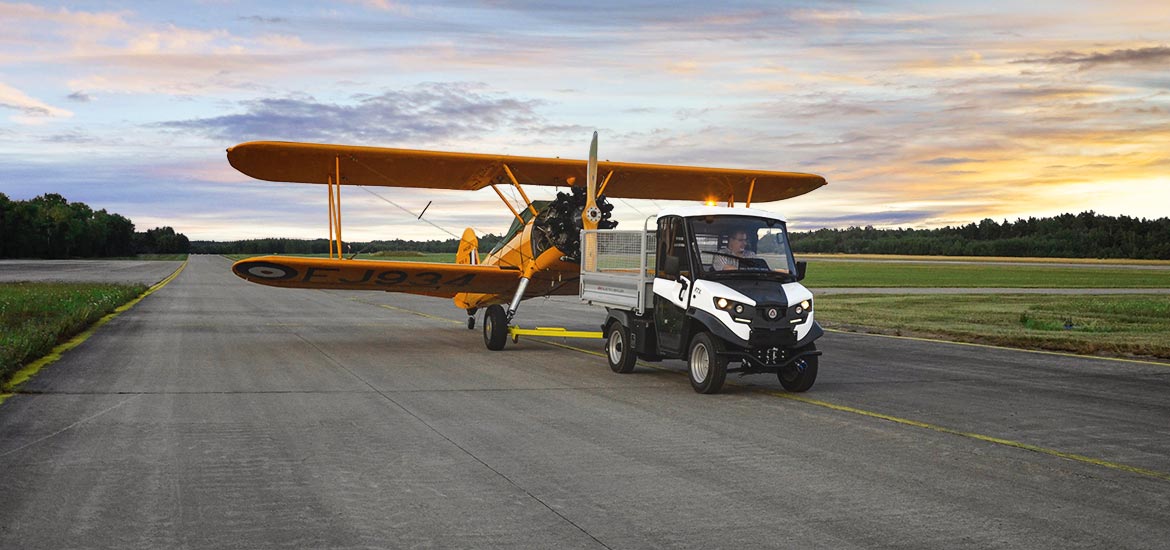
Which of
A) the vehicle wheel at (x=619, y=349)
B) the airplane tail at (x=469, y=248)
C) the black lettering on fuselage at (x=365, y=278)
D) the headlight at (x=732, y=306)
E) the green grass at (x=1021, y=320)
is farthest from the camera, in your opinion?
the airplane tail at (x=469, y=248)

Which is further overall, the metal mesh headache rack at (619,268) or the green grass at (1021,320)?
the green grass at (1021,320)

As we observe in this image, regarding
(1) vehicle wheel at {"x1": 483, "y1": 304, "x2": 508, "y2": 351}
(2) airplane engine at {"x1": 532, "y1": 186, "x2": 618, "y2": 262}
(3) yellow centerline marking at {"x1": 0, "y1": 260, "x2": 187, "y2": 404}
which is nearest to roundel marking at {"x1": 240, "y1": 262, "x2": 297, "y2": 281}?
(3) yellow centerline marking at {"x1": 0, "y1": 260, "x2": 187, "y2": 404}

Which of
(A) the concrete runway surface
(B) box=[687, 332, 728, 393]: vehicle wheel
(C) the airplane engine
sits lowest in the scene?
(A) the concrete runway surface

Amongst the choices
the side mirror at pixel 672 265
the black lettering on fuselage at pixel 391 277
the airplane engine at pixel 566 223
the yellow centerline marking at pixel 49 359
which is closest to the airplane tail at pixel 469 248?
the black lettering on fuselage at pixel 391 277

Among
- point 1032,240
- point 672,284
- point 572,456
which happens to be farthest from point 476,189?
point 1032,240

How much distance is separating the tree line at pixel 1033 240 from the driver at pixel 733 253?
8272 cm

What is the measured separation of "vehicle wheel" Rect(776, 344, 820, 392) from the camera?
10531 millimetres

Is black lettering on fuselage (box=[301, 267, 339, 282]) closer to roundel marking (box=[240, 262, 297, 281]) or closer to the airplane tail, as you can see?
roundel marking (box=[240, 262, 297, 281])

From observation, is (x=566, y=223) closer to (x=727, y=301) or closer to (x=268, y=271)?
(x=268, y=271)

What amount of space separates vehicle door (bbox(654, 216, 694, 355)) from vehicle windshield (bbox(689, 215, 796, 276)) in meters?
0.23

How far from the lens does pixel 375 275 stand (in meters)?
16.4

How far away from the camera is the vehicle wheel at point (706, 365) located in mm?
10281

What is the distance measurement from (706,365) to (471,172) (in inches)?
347

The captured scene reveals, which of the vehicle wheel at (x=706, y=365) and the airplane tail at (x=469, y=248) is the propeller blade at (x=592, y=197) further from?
the airplane tail at (x=469, y=248)
